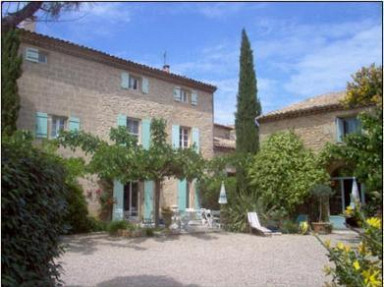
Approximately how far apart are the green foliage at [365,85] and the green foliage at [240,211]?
23.5 feet

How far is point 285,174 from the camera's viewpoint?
18.4 meters

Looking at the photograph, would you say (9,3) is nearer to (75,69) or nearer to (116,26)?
(116,26)

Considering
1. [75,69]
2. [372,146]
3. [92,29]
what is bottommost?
[372,146]

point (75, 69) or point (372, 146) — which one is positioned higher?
point (75, 69)

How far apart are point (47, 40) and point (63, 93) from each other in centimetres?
216

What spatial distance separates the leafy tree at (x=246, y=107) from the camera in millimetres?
19875

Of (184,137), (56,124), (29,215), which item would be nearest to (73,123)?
(56,124)

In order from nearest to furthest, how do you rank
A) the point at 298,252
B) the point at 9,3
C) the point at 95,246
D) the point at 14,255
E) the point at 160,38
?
the point at 14,255, the point at 160,38, the point at 9,3, the point at 298,252, the point at 95,246

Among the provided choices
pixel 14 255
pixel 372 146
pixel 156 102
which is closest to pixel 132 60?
pixel 156 102

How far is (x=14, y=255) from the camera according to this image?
3.56 meters

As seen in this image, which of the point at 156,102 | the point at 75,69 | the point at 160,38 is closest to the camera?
the point at 160,38

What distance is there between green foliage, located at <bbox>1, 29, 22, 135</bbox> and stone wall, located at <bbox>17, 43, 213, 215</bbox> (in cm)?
108

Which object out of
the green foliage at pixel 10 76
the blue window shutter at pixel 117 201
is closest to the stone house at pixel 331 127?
the blue window shutter at pixel 117 201

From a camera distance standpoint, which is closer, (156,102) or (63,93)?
(63,93)
